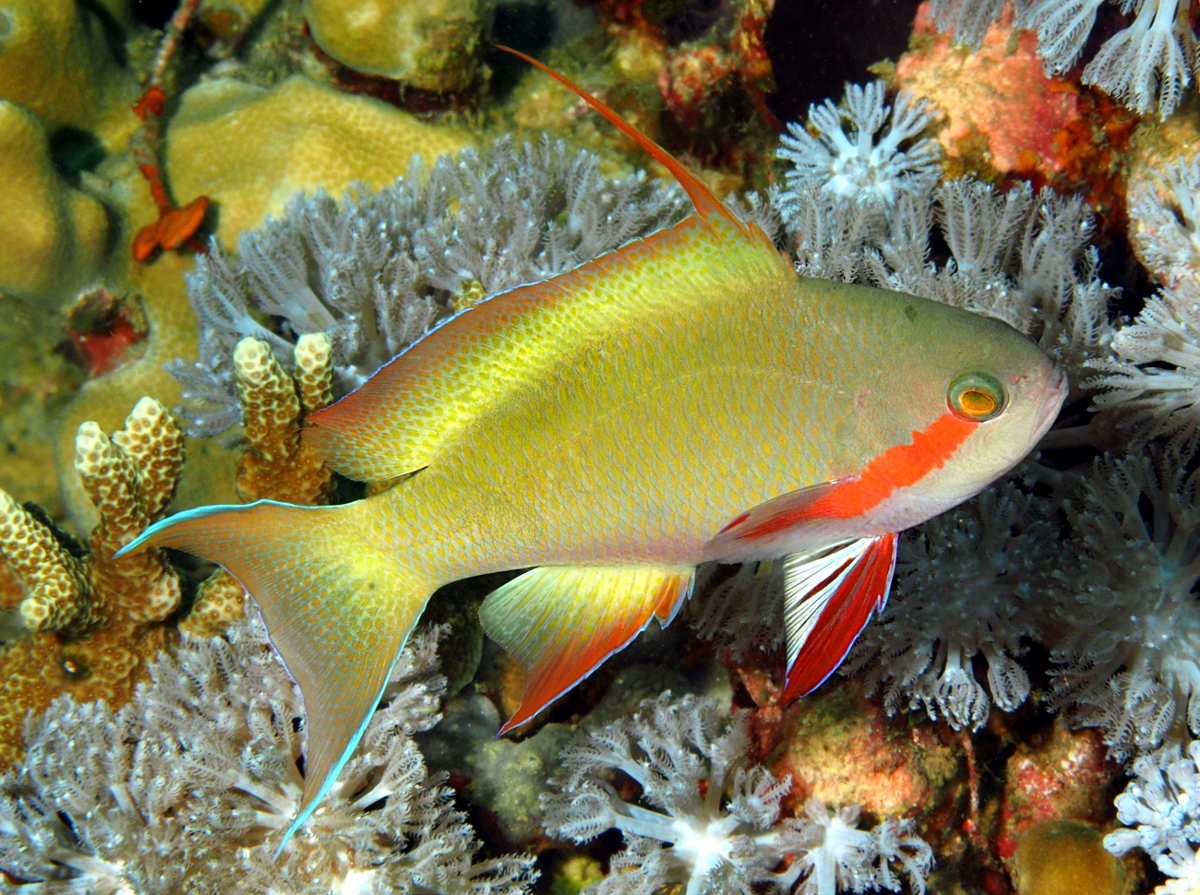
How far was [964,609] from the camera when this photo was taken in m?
2.64

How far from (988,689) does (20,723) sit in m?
3.82

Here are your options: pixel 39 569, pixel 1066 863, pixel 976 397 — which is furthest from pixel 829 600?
pixel 39 569

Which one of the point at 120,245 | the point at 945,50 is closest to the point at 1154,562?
the point at 945,50

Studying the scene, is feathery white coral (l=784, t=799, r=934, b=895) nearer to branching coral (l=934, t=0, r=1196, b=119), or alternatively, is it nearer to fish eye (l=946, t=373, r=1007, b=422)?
fish eye (l=946, t=373, r=1007, b=422)

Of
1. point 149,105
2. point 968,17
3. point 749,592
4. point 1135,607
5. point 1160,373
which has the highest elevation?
point 149,105

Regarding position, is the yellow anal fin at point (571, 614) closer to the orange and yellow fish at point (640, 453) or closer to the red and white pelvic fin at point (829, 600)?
the orange and yellow fish at point (640, 453)

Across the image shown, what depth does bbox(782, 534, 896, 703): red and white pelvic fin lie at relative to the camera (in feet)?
5.65

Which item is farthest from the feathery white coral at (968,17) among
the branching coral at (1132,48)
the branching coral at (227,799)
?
the branching coral at (227,799)

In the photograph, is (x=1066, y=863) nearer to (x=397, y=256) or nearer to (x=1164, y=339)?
(x=1164, y=339)

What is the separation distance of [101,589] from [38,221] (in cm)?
201

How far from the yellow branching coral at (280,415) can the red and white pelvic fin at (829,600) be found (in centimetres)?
192

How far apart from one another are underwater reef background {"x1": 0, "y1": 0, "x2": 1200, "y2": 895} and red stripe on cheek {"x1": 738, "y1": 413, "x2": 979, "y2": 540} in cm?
107

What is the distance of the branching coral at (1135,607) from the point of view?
262cm

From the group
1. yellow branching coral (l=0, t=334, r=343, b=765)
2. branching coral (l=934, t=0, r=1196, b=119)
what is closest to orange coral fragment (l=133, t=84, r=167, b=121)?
yellow branching coral (l=0, t=334, r=343, b=765)
